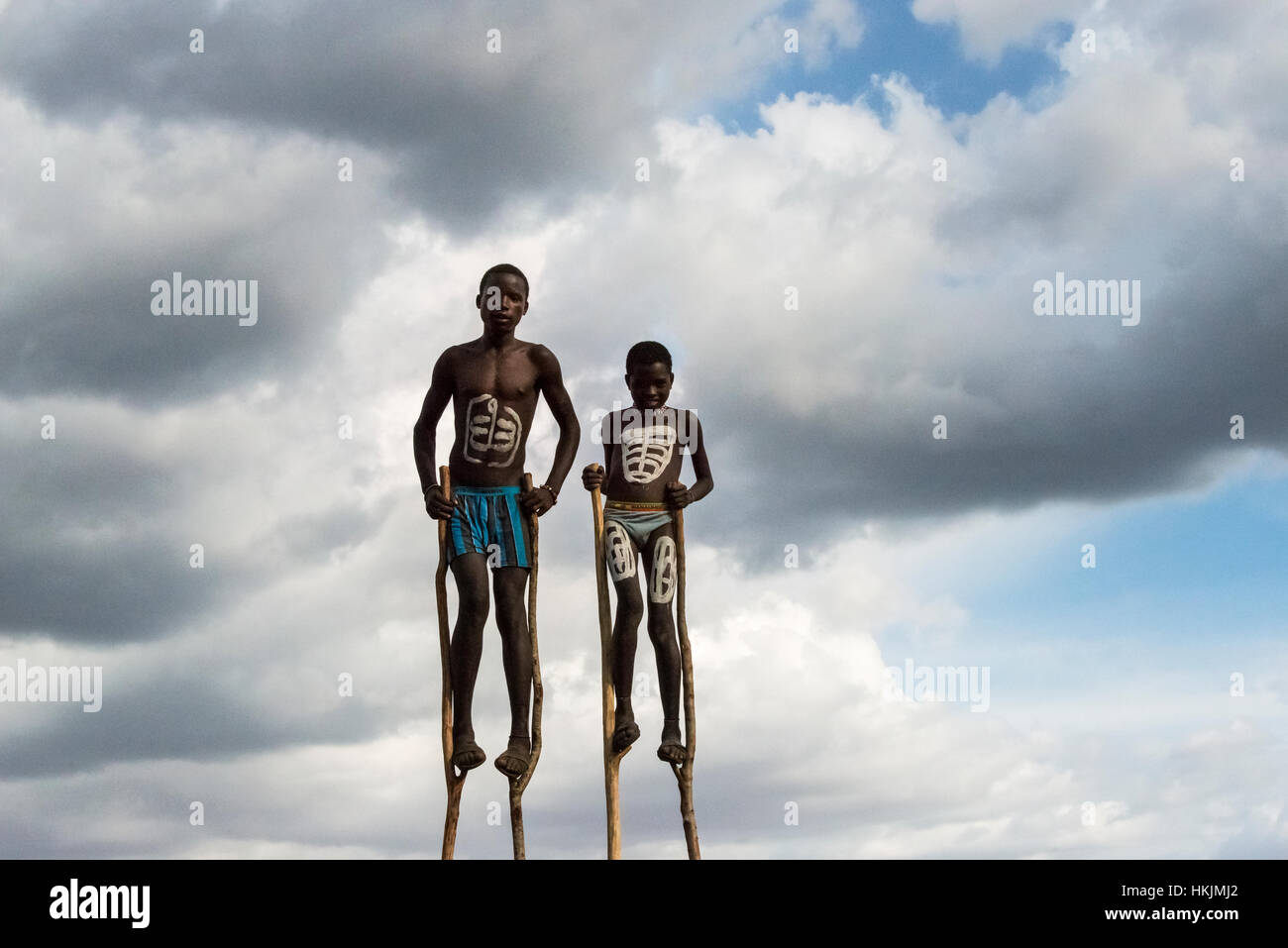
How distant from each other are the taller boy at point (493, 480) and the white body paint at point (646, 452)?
528mm

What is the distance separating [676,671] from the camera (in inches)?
498

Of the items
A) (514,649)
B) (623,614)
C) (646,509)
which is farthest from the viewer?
(646,509)

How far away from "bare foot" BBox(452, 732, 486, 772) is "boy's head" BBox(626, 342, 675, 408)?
10.4 feet

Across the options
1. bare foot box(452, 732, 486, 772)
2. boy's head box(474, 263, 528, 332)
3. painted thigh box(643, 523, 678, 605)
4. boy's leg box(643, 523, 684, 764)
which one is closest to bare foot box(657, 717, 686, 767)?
boy's leg box(643, 523, 684, 764)

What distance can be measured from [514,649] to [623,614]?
988mm

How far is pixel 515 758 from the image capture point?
12008 millimetres

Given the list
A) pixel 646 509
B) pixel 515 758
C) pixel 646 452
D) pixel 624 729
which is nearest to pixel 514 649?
pixel 515 758

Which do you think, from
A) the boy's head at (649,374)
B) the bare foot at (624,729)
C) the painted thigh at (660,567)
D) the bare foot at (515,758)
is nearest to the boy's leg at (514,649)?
the bare foot at (515,758)

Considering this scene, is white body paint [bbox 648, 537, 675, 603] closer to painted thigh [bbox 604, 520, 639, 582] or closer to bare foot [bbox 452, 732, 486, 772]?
painted thigh [bbox 604, 520, 639, 582]

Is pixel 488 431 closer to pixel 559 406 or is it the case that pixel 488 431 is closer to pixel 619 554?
pixel 559 406

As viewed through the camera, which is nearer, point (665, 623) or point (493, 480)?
point (493, 480)
